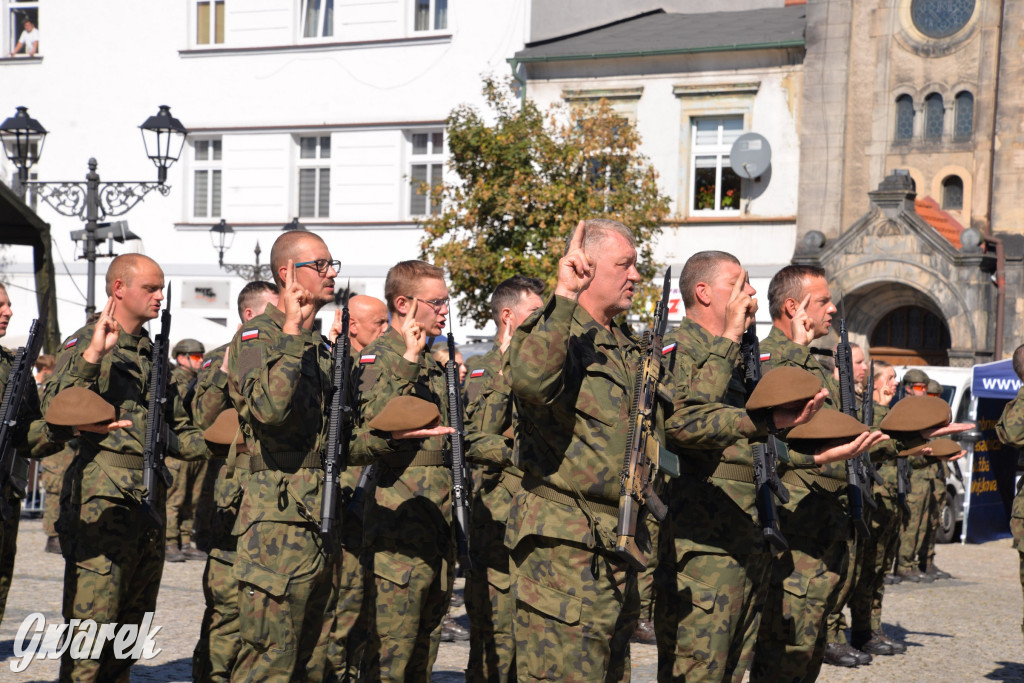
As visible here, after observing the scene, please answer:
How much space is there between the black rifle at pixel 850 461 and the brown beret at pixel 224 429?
307cm

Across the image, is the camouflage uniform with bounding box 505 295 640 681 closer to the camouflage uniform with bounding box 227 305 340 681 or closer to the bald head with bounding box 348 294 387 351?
the camouflage uniform with bounding box 227 305 340 681

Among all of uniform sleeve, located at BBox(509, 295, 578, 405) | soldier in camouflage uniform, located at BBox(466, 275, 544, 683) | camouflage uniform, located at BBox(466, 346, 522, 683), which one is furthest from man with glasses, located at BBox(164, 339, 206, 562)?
uniform sleeve, located at BBox(509, 295, 578, 405)

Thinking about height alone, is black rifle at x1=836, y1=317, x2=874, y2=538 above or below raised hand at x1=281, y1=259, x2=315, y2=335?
below

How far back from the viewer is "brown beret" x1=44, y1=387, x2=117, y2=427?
226 inches

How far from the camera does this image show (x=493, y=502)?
23.7ft

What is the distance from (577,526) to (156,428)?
2.76 metres

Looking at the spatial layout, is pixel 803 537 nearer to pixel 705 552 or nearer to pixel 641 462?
pixel 705 552

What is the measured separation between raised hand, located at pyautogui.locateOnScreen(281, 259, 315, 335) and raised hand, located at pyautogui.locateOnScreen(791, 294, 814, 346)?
2532 mm

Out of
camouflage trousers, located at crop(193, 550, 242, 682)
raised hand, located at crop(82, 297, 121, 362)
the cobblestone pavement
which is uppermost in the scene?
raised hand, located at crop(82, 297, 121, 362)

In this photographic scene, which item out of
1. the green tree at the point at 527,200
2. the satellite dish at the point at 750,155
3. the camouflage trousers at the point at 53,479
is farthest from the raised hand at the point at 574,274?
the satellite dish at the point at 750,155

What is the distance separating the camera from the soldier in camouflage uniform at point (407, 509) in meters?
6.28

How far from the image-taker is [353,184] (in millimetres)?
27188

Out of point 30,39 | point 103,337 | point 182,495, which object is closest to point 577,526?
point 103,337

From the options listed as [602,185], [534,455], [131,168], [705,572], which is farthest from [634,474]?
[131,168]
